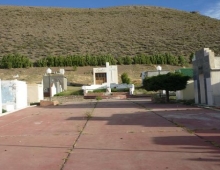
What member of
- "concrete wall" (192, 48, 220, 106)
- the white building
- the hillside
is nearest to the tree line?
the hillside

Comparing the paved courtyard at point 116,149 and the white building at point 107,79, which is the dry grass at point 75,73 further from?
the paved courtyard at point 116,149

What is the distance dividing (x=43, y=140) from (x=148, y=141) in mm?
3205

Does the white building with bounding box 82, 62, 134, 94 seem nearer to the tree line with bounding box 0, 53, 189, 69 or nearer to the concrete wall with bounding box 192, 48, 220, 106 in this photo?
the tree line with bounding box 0, 53, 189, 69

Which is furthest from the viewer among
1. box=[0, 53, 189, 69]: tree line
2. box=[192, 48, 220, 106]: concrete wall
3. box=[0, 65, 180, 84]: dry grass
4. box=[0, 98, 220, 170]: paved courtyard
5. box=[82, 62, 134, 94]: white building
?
box=[0, 53, 189, 69]: tree line

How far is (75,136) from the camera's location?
11211mm

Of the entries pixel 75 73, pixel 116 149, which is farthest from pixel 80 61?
pixel 116 149

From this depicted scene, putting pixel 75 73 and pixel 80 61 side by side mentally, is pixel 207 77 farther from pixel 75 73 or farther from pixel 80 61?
pixel 80 61

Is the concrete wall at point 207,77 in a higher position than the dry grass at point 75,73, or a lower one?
lower

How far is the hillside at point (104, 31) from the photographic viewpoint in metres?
89.9

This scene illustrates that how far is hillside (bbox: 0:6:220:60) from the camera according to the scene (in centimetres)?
8994

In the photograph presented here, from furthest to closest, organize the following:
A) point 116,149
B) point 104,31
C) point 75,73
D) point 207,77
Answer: point 104,31 < point 75,73 < point 207,77 < point 116,149

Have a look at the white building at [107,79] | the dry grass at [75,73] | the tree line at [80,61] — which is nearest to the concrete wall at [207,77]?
the white building at [107,79]

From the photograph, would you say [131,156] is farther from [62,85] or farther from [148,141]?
[62,85]

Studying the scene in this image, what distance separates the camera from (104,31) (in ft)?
357
